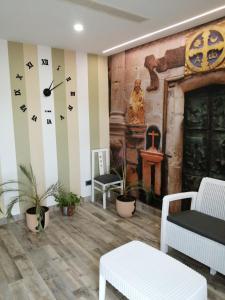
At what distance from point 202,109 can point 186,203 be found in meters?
1.25

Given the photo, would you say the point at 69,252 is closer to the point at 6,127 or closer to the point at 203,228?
the point at 203,228

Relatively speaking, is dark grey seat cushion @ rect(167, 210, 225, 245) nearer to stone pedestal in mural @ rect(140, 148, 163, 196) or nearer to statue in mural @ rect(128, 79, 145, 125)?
stone pedestal in mural @ rect(140, 148, 163, 196)

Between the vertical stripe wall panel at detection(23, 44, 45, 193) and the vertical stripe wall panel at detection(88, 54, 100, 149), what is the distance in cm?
87

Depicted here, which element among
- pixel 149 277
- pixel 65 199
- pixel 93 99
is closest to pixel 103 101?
pixel 93 99

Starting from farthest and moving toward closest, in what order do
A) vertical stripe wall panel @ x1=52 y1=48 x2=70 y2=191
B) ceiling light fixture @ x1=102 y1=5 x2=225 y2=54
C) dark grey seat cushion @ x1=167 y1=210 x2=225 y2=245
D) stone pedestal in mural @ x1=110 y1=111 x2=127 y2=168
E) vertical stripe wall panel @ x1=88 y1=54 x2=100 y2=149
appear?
stone pedestal in mural @ x1=110 y1=111 x2=127 y2=168
vertical stripe wall panel @ x1=88 y1=54 x2=100 y2=149
vertical stripe wall panel @ x1=52 y1=48 x2=70 y2=191
ceiling light fixture @ x1=102 y1=5 x2=225 y2=54
dark grey seat cushion @ x1=167 y1=210 x2=225 y2=245

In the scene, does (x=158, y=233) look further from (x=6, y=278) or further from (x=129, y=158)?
(x=6, y=278)

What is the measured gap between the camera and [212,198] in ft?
8.48

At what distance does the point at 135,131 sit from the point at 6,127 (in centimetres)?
190

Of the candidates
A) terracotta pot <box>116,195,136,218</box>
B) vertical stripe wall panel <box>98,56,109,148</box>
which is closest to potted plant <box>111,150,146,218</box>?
terracotta pot <box>116,195,136,218</box>

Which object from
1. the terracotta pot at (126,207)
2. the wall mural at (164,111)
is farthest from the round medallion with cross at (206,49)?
the terracotta pot at (126,207)

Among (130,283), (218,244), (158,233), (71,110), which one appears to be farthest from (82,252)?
(71,110)

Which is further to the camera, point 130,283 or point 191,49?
point 191,49

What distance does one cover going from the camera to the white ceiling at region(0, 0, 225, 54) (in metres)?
2.17

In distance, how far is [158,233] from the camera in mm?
3102
